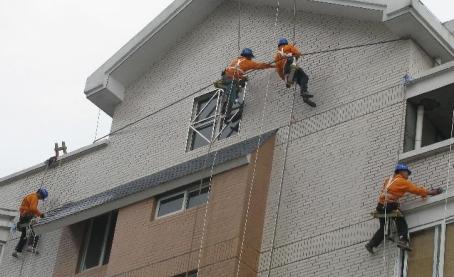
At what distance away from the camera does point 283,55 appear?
22.9 metres

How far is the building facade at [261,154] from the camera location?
20344mm

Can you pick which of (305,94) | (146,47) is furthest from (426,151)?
(146,47)

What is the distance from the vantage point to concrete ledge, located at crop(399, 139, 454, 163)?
19.8 m

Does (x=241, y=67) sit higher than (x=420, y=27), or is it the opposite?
(x=241, y=67)

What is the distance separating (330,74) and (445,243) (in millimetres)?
5077

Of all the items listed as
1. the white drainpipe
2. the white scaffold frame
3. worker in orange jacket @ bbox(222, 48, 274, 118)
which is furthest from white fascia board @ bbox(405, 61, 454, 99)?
the white scaffold frame

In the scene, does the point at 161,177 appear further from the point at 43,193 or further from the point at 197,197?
the point at 43,193

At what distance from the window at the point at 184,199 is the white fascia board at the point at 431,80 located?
4.21m

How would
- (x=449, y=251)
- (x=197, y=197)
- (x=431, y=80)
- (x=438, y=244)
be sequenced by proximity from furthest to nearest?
(x=197, y=197)
(x=431, y=80)
(x=438, y=244)
(x=449, y=251)

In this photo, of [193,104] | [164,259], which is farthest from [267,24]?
[164,259]

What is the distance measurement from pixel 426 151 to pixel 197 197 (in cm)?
477

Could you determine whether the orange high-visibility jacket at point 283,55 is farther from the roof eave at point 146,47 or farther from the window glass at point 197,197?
the window glass at point 197,197

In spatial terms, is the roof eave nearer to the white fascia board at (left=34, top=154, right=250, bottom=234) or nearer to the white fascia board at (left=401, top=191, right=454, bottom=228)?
the white fascia board at (left=34, top=154, right=250, bottom=234)

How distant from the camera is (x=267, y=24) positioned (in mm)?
24906
